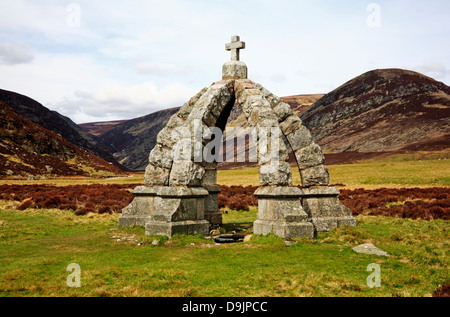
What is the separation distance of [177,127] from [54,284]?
8.86m

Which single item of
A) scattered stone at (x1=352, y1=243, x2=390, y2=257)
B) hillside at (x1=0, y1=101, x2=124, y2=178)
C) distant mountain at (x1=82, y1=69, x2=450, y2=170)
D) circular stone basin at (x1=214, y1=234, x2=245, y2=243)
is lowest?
circular stone basin at (x1=214, y1=234, x2=245, y2=243)

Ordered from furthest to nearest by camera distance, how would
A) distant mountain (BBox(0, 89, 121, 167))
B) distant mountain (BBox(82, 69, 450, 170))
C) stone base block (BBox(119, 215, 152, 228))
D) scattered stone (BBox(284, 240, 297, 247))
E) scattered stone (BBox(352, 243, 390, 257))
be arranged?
distant mountain (BBox(0, 89, 121, 167)) < distant mountain (BBox(82, 69, 450, 170)) < stone base block (BBox(119, 215, 152, 228)) < scattered stone (BBox(284, 240, 297, 247)) < scattered stone (BBox(352, 243, 390, 257))

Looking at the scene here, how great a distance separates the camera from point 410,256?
33.6 feet

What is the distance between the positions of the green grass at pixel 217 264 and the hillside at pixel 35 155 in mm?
53080

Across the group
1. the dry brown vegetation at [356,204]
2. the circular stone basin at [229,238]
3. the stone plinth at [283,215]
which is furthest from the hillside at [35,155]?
the stone plinth at [283,215]

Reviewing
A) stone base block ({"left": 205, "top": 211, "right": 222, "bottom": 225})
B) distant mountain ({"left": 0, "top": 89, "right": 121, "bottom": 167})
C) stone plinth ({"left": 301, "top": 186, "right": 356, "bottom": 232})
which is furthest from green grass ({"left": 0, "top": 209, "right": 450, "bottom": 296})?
distant mountain ({"left": 0, "top": 89, "right": 121, "bottom": 167})

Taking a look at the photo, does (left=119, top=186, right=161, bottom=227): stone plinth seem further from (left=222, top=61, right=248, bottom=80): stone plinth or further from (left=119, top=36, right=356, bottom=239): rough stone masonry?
(left=222, top=61, right=248, bottom=80): stone plinth

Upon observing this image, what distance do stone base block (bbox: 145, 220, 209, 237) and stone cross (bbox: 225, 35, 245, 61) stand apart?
7.15 m

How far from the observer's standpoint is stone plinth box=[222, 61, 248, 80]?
15898 millimetres

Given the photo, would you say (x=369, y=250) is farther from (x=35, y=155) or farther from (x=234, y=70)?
(x=35, y=155)

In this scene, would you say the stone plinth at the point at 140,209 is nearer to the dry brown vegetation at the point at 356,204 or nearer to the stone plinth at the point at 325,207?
the stone plinth at the point at 325,207
